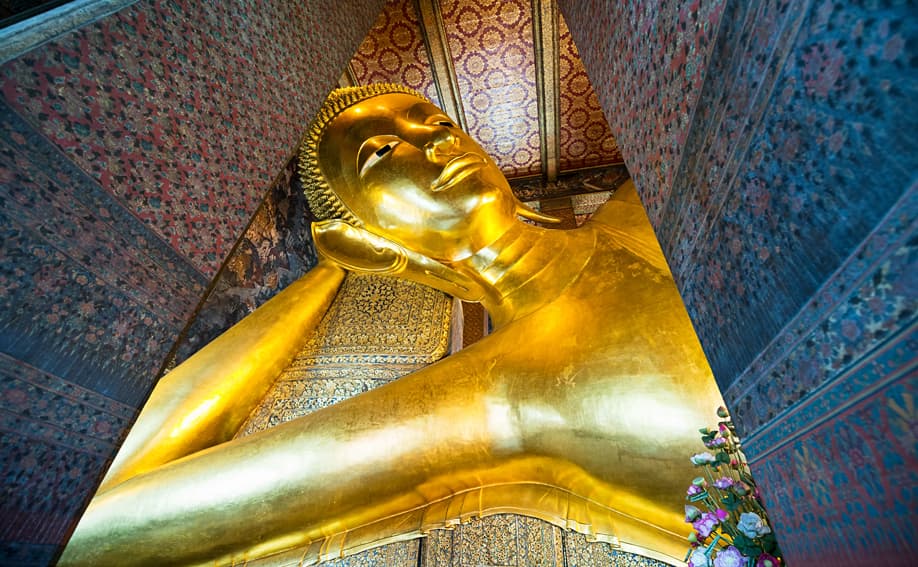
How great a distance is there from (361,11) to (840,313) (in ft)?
6.35

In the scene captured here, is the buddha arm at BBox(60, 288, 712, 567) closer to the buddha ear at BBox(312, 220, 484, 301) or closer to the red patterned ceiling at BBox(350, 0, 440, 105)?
the buddha ear at BBox(312, 220, 484, 301)

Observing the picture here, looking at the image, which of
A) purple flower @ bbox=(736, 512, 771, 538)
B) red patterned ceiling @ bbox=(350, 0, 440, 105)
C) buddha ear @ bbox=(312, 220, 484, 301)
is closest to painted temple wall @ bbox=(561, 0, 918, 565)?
purple flower @ bbox=(736, 512, 771, 538)

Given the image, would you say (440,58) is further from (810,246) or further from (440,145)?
(810,246)

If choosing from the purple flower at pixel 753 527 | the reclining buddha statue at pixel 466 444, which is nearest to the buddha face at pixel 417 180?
the reclining buddha statue at pixel 466 444

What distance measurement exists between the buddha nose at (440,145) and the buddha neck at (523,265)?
1.64ft

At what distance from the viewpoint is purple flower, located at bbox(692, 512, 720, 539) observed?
786 millimetres

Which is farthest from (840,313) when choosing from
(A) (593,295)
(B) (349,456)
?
(B) (349,456)

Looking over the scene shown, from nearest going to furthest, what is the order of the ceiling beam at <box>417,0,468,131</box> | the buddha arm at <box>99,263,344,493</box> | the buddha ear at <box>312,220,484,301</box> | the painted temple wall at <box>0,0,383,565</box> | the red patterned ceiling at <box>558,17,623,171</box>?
the painted temple wall at <box>0,0,383,565</box> → the buddha arm at <box>99,263,344,493</box> → the buddha ear at <box>312,220,484,301</box> → the ceiling beam at <box>417,0,468,131</box> → the red patterned ceiling at <box>558,17,623,171</box>

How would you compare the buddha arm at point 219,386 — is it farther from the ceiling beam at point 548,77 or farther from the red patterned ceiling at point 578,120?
the red patterned ceiling at point 578,120

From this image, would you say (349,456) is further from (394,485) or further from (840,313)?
(840,313)

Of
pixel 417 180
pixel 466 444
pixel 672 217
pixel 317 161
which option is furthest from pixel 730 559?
pixel 317 161

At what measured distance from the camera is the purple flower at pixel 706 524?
0.79 metres

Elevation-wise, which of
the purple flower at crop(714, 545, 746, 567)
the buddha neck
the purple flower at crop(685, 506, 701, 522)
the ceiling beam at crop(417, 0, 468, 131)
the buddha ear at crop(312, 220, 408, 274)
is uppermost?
the ceiling beam at crop(417, 0, 468, 131)

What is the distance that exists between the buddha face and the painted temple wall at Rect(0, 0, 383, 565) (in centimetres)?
116
